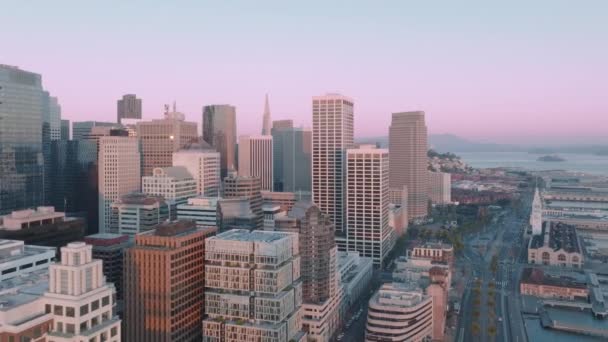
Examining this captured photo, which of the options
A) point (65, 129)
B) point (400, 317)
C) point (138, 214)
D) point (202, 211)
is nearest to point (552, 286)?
point (400, 317)

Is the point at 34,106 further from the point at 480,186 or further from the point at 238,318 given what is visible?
the point at 480,186

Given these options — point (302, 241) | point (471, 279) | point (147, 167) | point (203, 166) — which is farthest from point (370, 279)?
point (147, 167)

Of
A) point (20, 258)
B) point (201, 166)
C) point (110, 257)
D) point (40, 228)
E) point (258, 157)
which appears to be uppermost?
point (258, 157)

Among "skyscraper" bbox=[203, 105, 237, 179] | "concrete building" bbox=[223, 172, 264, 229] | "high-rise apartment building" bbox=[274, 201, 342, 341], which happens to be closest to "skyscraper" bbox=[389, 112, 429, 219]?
"skyscraper" bbox=[203, 105, 237, 179]

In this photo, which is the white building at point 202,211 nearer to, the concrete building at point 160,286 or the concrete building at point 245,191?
the concrete building at point 245,191

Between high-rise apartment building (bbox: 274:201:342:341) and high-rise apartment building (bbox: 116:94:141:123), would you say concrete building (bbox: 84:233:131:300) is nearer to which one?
high-rise apartment building (bbox: 274:201:342:341)

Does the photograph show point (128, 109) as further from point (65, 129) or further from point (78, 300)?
point (78, 300)
